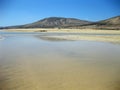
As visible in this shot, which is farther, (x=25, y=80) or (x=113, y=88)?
(x=25, y=80)

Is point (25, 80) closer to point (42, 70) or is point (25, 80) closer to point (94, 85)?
point (42, 70)

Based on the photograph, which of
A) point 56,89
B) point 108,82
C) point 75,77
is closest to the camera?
point 56,89

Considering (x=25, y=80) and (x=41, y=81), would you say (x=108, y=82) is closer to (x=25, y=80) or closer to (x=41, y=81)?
(x=41, y=81)

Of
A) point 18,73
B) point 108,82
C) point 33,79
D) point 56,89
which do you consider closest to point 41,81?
point 33,79

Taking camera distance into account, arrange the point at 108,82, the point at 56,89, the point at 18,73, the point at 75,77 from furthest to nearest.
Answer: the point at 18,73 → the point at 75,77 → the point at 108,82 → the point at 56,89

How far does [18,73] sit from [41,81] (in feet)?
3.02

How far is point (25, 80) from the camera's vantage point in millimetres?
4219

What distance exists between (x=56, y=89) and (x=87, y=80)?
84 cm

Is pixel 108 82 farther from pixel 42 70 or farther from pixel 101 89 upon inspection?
pixel 42 70

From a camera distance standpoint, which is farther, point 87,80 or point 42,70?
point 42,70

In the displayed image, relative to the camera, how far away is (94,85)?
387cm

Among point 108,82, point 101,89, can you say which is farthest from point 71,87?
point 108,82

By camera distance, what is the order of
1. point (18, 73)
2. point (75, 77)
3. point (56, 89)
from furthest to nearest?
point (18, 73) < point (75, 77) < point (56, 89)

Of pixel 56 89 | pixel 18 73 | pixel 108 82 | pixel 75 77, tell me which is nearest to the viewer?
pixel 56 89
